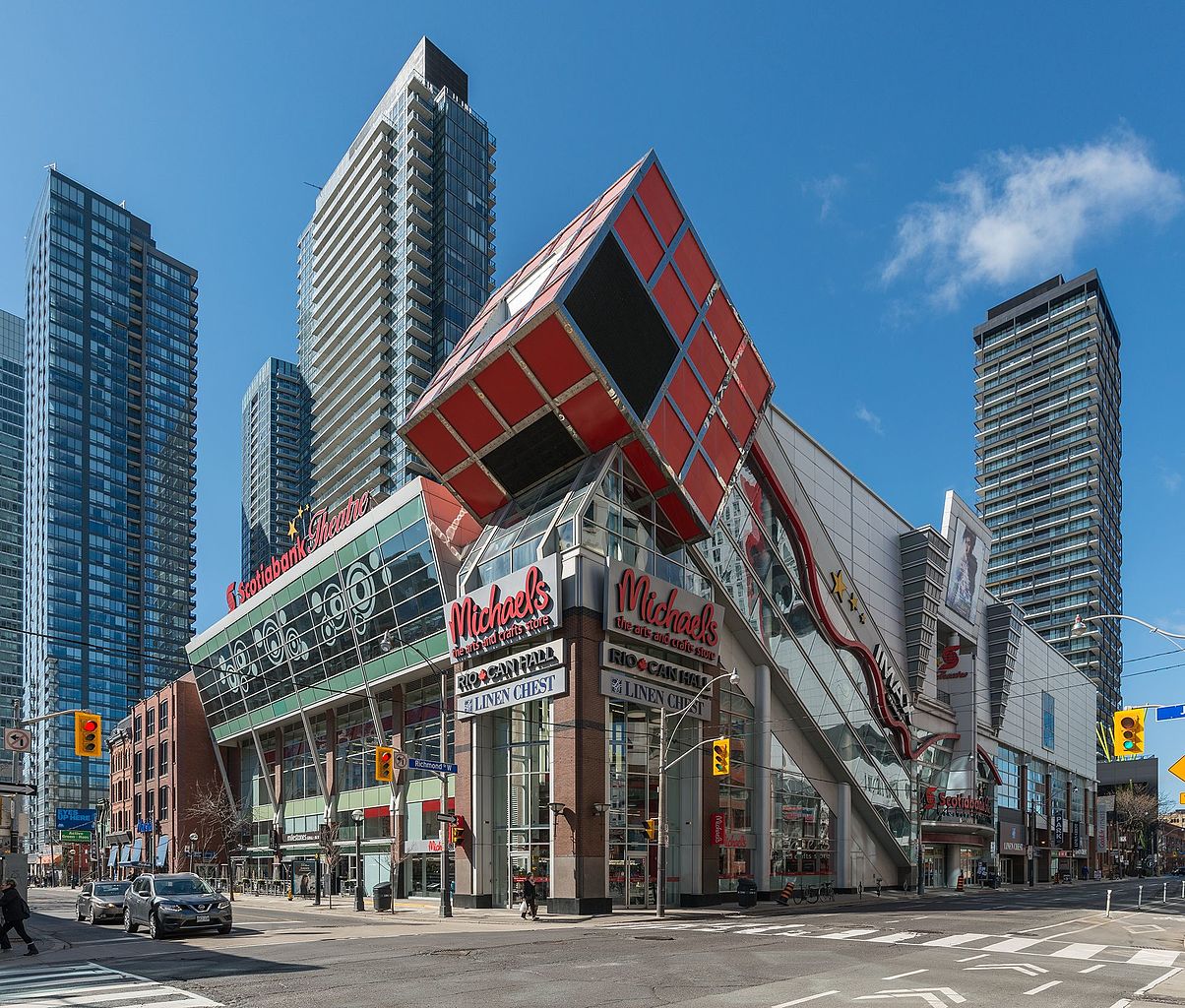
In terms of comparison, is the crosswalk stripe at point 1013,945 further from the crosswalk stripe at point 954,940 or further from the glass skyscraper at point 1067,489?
the glass skyscraper at point 1067,489

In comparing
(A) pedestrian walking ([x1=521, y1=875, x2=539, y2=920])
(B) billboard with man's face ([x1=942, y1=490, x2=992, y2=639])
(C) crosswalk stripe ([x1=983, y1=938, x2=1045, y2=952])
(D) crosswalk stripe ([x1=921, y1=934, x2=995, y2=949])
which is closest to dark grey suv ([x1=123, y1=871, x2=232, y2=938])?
(A) pedestrian walking ([x1=521, y1=875, x2=539, y2=920])

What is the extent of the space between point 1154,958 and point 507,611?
83.9 ft

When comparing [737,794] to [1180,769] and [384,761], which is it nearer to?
[384,761]

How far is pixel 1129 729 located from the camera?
29234 millimetres

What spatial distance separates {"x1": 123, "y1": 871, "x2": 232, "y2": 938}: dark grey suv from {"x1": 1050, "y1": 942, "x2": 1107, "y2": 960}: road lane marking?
74.4 ft

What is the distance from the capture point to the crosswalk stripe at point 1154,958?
2395 centimetres

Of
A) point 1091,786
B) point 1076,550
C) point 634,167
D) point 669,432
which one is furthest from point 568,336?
point 1076,550

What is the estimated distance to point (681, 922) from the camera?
35594 mm

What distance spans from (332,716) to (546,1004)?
170 ft

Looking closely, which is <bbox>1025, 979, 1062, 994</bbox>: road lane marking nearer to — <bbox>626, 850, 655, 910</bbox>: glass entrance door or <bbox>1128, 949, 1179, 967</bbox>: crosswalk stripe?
<bbox>1128, 949, 1179, 967</bbox>: crosswalk stripe

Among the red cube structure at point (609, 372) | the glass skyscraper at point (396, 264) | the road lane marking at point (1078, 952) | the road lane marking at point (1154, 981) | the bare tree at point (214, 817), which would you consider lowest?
the bare tree at point (214, 817)

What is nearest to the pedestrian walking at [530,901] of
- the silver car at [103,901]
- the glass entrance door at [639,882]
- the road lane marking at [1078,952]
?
the glass entrance door at [639,882]

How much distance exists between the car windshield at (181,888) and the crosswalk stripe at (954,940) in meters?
20.9

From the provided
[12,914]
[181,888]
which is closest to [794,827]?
[181,888]
